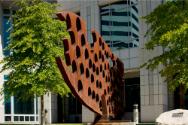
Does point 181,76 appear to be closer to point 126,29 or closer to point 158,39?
point 158,39

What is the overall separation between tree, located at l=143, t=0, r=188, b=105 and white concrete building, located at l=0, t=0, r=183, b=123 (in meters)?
13.4

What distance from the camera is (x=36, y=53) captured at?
25281mm

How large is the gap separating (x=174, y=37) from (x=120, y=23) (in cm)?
1926

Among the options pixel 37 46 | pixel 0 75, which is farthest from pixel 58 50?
pixel 0 75

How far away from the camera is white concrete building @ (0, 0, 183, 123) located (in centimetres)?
3684

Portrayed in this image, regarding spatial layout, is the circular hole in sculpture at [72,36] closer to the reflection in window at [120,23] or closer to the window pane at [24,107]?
the reflection in window at [120,23]

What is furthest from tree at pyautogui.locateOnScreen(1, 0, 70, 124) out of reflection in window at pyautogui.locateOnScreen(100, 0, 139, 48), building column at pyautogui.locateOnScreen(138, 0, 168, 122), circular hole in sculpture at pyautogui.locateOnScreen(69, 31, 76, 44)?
reflection in window at pyautogui.locateOnScreen(100, 0, 139, 48)

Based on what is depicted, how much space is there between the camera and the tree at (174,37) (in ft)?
67.5

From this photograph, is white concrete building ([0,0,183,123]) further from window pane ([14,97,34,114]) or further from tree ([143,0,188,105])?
tree ([143,0,188,105])

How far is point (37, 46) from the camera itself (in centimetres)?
2483

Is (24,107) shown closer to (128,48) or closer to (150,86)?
(128,48)

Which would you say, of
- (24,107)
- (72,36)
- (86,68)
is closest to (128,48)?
(24,107)

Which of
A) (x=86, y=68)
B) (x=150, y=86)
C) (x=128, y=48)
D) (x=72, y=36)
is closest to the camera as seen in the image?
(x=72, y=36)

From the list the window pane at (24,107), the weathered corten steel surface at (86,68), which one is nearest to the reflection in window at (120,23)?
the window pane at (24,107)
